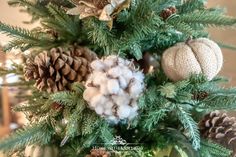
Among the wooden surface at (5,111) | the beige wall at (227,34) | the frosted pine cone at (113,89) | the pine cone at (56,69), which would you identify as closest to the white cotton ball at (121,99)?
the frosted pine cone at (113,89)

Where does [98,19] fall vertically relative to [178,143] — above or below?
above

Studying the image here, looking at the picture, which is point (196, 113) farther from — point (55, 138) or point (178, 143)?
point (55, 138)

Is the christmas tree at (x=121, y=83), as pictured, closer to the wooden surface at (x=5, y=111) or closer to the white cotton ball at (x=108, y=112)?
the white cotton ball at (x=108, y=112)

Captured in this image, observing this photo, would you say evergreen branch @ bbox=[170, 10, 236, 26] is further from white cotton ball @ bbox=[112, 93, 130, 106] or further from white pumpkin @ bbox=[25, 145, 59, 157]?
white pumpkin @ bbox=[25, 145, 59, 157]

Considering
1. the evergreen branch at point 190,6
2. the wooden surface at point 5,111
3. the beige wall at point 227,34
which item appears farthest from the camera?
the wooden surface at point 5,111

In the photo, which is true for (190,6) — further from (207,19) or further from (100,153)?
(100,153)

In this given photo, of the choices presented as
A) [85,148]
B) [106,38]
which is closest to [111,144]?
[85,148]

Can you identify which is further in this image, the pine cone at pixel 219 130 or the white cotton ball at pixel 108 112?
the pine cone at pixel 219 130
